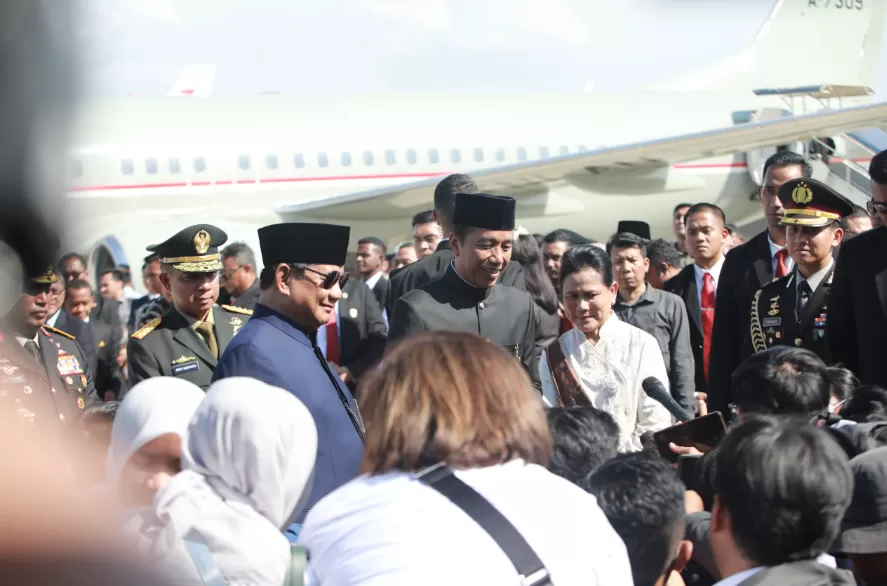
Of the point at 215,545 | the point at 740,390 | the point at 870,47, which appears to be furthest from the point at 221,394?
the point at 870,47

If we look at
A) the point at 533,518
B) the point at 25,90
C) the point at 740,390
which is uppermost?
the point at 25,90

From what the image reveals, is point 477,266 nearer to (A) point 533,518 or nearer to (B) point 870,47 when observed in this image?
(A) point 533,518

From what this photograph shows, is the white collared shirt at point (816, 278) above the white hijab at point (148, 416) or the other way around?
the other way around

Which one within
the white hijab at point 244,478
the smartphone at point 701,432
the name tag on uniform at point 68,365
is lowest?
the smartphone at point 701,432

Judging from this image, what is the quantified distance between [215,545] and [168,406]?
496 millimetres

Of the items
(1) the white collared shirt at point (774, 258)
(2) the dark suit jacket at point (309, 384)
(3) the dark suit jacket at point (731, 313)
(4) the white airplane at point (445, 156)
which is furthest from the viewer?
(4) the white airplane at point (445, 156)

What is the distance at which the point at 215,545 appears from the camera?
67.7 inches

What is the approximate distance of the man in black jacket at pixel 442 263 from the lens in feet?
16.5

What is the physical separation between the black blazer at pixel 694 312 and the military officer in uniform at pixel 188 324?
317 cm

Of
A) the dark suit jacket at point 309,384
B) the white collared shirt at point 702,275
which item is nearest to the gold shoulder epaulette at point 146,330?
the dark suit jacket at point 309,384

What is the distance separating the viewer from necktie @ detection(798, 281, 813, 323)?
4633 mm

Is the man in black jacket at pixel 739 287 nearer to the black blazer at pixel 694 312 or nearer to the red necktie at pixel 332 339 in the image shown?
the black blazer at pixel 694 312

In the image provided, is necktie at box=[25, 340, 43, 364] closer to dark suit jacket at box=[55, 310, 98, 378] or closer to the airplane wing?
dark suit jacket at box=[55, 310, 98, 378]

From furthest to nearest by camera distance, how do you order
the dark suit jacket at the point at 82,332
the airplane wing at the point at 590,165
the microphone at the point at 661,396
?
the airplane wing at the point at 590,165
the dark suit jacket at the point at 82,332
the microphone at the point at 661,396
